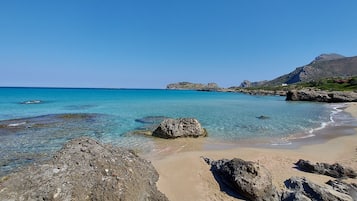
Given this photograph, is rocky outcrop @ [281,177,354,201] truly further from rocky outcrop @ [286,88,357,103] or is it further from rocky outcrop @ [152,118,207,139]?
rocky outcrop @ [286,88,357,103]

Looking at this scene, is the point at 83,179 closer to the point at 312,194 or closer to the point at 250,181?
the point at 250,181

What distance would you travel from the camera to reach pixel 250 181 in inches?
316

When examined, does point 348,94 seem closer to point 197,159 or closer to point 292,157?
point 292,157

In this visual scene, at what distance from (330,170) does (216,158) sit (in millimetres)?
5175

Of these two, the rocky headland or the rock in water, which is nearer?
the rock in water

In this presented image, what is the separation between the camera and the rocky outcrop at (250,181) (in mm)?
7836

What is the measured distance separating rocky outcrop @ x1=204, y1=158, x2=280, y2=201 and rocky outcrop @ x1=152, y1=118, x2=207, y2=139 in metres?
9.63

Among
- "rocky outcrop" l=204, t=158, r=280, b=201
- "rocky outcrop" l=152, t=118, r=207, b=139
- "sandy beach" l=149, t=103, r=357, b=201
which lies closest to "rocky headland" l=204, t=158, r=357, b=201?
"rocky outcrop" l=204, t=158, r=280, b=201

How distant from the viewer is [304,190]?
7.75 m

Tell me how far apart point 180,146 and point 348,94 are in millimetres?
62341

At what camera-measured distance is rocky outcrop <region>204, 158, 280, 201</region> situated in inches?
309

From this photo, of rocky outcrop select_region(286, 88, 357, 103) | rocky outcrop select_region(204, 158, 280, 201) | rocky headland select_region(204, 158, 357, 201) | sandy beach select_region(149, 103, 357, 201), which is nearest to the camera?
rocky headland select_region(204, 158, 357, 201)

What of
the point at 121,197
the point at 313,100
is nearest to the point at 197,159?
the point at 121,197

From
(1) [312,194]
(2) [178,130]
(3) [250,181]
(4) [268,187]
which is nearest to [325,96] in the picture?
(2) [178,130]
